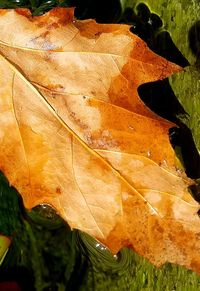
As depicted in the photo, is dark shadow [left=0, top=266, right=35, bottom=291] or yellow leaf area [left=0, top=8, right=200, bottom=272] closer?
yellow leaf area [left=0, top=8, right=200, bottom=272]

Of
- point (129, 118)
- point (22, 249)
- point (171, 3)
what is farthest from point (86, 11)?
point (22, 249)

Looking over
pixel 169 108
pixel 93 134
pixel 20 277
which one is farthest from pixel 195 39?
pixel 20 277

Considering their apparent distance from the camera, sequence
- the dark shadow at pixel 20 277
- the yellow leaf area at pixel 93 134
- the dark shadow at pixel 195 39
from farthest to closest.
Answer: the dark shadow at pixel 20 277
the dark shadow at pixel 195 39
the yellow leaf area at pixel 93 134

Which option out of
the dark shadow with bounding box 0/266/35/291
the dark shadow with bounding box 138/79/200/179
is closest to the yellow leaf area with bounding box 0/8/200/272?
the dark shadow with bounding box 138/79/200/179

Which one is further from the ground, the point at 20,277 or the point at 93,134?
the point at 93,134

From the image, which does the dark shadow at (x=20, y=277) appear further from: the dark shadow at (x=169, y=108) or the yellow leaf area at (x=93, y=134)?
the dark shadow at (x=169, y=108)

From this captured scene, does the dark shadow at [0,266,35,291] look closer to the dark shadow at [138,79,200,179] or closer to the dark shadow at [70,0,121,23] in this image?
the dark shadow at [138,79,200,179]

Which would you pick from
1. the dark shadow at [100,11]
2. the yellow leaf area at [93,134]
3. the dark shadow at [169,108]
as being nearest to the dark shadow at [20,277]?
the yellow leaf area at [93,134]

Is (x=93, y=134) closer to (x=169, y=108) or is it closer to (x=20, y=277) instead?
(x=169, y=108)
